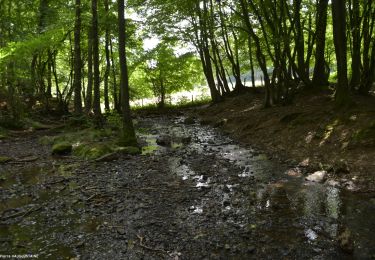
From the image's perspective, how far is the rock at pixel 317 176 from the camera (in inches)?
362

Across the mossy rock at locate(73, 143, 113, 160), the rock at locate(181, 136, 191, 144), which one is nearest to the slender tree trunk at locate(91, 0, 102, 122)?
the mossy rock at locate(73, 143, 113, 160)

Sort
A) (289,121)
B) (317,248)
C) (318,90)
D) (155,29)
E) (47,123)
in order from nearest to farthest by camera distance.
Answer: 1. (317,248)
2. (289,121)
3. (318,90)
4. (47,123)
5. (155,29)

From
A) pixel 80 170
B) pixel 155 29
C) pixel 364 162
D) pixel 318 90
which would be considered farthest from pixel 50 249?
pixel 155 29

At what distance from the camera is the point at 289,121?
49.1ft

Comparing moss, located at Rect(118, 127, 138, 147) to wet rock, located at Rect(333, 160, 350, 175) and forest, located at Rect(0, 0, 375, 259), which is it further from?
wet rock, located at Rect(333, 160, 350, 175)

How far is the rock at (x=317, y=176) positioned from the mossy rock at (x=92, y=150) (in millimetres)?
7724

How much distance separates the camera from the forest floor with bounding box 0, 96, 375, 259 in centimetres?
579

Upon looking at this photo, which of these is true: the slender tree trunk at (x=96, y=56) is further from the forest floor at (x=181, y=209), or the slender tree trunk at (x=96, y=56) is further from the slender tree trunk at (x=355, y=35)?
the slender tree trunk at (x=355, y=35)

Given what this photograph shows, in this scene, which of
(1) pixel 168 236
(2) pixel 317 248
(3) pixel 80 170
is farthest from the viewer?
(3) pixel 80 170

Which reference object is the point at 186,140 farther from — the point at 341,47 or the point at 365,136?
the point at 365,136

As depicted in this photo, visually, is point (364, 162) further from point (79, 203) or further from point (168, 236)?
point (79, 203)

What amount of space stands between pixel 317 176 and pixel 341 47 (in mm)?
6381

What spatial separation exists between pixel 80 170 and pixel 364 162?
A: 8626 millimetres

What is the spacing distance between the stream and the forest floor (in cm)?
2
